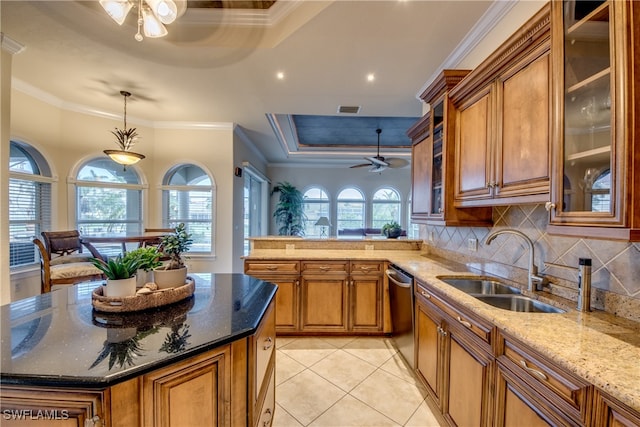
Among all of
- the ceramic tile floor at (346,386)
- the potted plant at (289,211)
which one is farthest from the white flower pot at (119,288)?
the potted plant at (289,211)

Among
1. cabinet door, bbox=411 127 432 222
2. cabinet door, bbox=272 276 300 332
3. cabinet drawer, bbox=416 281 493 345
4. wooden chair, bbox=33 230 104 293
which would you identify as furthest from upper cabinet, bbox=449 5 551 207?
wooden chair, bbox=33 230 104 293

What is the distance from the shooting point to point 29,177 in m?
3.46

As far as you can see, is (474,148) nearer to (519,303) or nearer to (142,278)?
(519,303)

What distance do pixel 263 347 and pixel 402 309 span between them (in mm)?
1570

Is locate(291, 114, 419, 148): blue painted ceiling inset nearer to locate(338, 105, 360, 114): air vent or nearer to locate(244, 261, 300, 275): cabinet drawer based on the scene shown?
locate(338, 105, 360, 114): air vent

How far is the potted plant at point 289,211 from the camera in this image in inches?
305

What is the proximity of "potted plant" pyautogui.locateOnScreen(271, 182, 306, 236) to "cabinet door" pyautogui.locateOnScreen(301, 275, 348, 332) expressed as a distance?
15.7 ft

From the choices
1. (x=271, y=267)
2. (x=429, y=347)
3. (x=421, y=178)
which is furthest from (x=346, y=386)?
(x=421, y=178)

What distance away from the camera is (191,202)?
479cm

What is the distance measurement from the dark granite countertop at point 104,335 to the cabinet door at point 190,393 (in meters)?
0.05

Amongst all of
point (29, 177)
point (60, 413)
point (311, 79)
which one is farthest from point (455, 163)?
point (29, 177)

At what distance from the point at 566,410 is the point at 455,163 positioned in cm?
166

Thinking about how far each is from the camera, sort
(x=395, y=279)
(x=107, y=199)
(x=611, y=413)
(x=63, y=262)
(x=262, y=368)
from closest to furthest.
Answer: (x=611, y=413) < (x=262, y=368) < (x=395, y=279) < (x=63, y=262) < (x=107, y=199)

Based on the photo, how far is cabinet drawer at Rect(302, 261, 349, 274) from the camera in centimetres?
292
